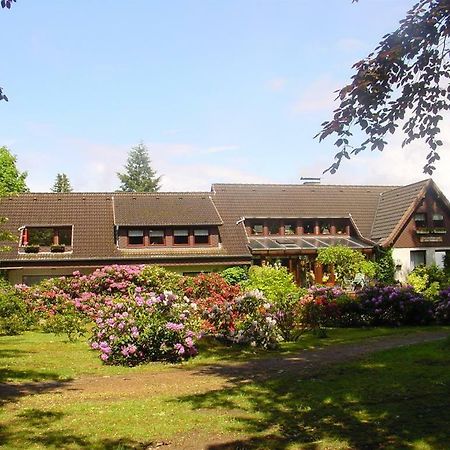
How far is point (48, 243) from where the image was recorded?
39.5 m

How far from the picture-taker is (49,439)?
7.33 m

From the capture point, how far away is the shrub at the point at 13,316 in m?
21.3

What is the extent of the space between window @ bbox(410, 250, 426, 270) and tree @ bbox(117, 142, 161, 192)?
151 feet

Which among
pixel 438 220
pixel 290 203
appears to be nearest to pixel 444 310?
pixel 438 220

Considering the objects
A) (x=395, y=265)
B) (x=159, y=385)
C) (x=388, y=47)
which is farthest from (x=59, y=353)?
(x=395, y=265)

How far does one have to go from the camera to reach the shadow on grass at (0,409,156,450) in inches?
277

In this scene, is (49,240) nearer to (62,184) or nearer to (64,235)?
(64,235)

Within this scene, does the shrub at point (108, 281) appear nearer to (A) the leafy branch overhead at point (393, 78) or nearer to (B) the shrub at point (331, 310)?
(B) the shrub at point (331, 310)

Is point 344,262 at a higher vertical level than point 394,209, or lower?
lower

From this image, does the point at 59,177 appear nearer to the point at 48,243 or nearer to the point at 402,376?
the point at 48,243

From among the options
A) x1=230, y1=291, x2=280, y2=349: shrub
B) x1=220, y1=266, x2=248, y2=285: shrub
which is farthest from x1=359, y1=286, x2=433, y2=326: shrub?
x1=220, y1=266, x2=248, y2=285: shrub

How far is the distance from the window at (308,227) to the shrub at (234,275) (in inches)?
300

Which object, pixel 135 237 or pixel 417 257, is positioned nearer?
pixel 135 237

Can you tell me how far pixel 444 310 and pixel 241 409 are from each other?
15439mm
